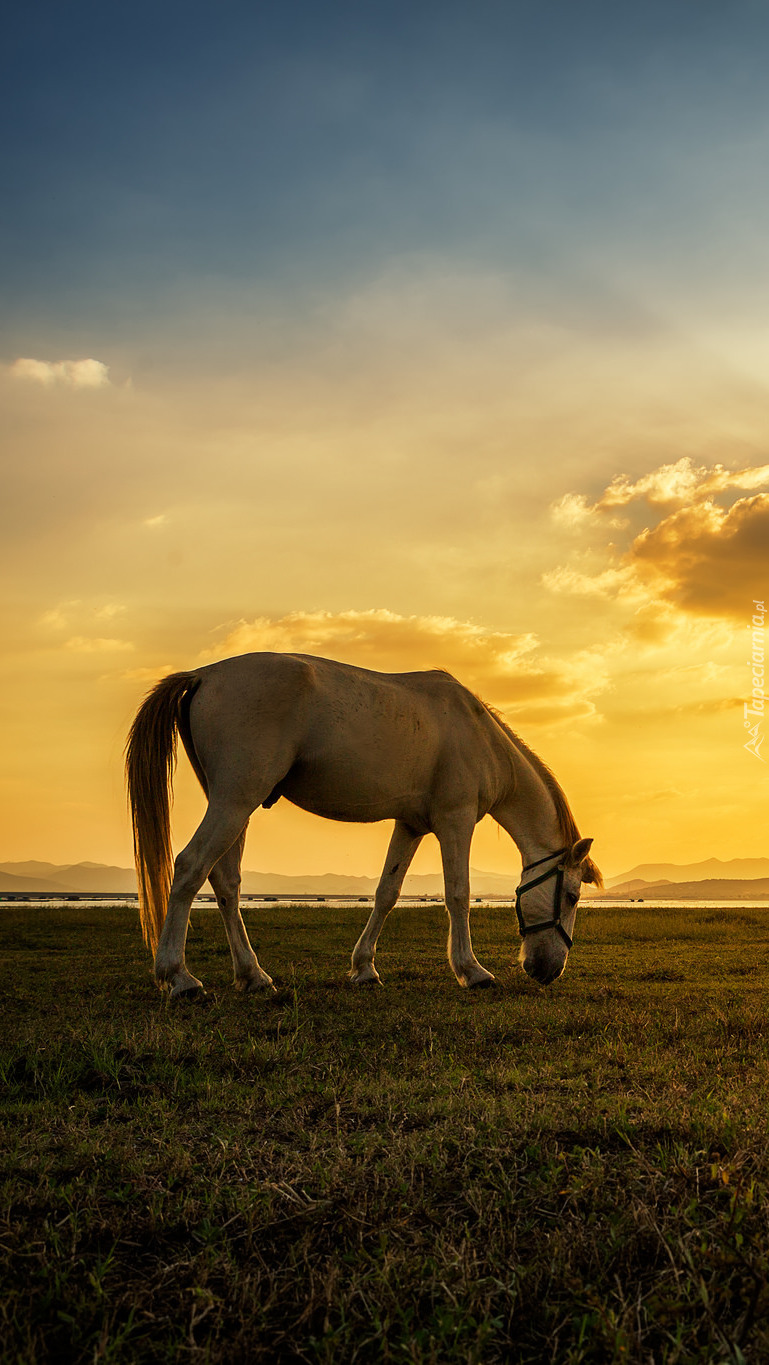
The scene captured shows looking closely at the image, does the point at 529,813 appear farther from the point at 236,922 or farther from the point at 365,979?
the point at 236,922

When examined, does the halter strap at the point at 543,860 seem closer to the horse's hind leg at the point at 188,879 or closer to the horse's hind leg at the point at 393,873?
the horse's hind leg at the point at 393,873

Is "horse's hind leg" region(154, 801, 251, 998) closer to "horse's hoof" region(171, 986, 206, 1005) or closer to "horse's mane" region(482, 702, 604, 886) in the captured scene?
"horse's hoof" region(171, 986, 206, 1005)

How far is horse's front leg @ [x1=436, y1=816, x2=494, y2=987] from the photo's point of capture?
7.64 metres

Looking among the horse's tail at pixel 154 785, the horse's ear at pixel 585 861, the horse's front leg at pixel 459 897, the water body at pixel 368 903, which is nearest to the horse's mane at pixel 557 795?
the horse's ear at pixel 585 861

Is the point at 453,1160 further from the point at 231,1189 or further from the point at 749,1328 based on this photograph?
the point at 749,1328

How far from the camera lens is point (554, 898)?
26.6 ft

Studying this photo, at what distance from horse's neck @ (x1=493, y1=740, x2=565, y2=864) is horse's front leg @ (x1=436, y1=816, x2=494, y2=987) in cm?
65

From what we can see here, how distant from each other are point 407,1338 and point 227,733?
17.4ft

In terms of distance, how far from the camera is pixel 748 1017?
5766mm

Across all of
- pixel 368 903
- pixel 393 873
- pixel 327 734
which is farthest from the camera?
pixel 368 903

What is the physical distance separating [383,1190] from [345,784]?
4937 millimetres

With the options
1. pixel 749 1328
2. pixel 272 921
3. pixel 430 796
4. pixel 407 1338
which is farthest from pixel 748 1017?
pixel 272 921

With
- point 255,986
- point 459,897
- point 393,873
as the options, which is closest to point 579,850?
point 459,897

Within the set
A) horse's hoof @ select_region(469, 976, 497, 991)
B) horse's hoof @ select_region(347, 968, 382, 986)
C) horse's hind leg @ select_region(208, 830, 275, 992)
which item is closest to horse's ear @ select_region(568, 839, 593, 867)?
horse's hoof @ select_region(469, 976, 497, 991)
